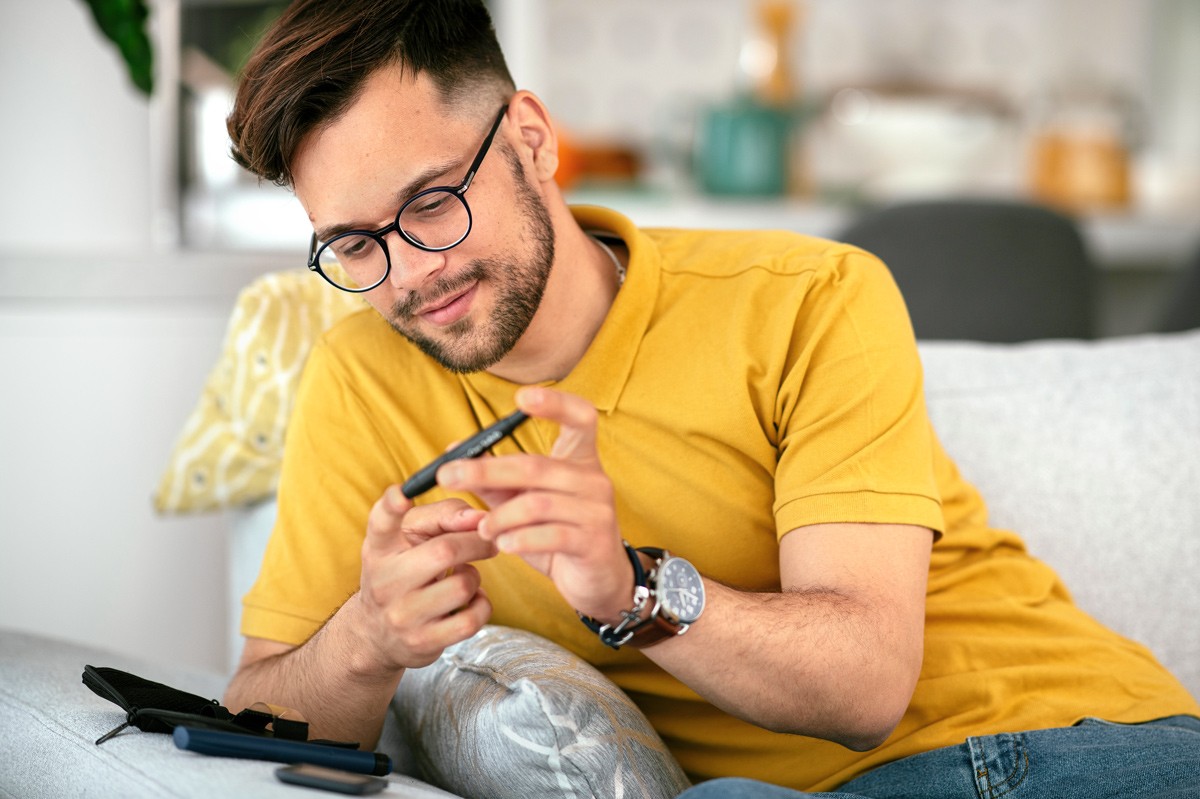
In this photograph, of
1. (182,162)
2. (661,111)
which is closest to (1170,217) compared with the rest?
(661,111)

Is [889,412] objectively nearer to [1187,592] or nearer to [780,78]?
[1187,592]

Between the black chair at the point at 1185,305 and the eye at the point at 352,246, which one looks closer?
the eye at the point at 352,246

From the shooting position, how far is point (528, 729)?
3.30 ft

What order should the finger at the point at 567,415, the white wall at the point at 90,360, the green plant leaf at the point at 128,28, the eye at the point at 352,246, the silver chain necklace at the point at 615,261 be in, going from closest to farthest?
the finger at the point at 567,415
the eye at the point at 352,246
the silver chain necklace at the point at 615,261
the green plant leaf at the point at 128,28
the white wall at the point at 90,360

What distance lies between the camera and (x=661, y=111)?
380 centimetres

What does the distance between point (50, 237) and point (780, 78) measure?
85.8 inches

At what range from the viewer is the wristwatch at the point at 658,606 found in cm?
92

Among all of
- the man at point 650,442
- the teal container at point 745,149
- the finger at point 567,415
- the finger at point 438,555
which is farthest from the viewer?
the teal container at point 745,149

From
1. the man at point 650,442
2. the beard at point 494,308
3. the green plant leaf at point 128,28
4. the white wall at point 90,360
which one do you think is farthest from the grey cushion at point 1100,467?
the white wall at point 90,360

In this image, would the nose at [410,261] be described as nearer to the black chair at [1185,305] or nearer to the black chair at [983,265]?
the black chair at [983,265]

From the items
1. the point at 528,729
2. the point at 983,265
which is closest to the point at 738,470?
the point at 528,729

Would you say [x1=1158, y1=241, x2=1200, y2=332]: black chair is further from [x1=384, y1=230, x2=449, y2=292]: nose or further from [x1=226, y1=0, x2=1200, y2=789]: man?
[x1=384, y1=230, x2=449, y2=292]: nose

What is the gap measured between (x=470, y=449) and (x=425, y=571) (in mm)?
113

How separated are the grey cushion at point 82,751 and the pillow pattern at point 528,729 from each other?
64 mm
